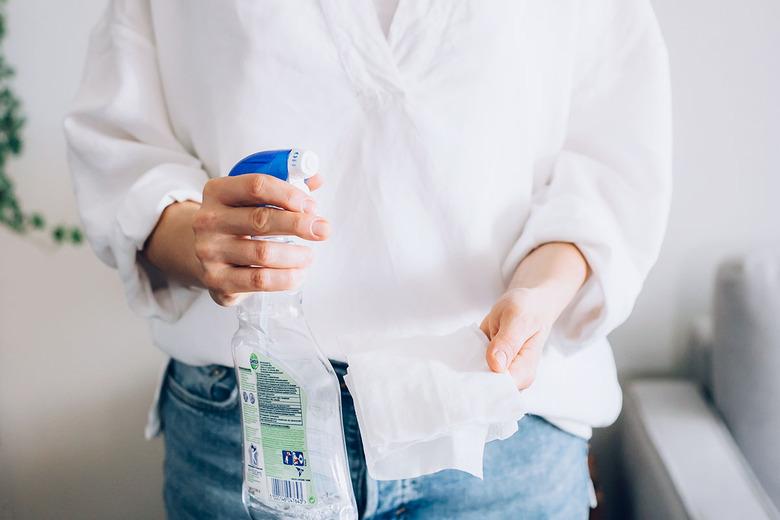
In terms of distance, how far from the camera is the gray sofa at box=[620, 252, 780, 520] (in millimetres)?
845

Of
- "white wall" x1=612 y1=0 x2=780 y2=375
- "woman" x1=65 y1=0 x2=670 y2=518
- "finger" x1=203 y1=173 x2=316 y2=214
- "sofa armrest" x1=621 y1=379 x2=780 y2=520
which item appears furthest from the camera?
"white wall" x1=612 y1=0 x2=780 y2=375

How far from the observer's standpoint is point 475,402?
0.44 m

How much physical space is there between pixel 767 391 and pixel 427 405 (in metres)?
0.71

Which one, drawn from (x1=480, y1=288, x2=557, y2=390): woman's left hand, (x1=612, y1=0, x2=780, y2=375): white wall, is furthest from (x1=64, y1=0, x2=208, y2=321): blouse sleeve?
(x1=612, y1=0, x2=780, y2=375): white wall

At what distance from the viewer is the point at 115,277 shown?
1.20m

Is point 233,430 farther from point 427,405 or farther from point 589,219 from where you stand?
point 589,219

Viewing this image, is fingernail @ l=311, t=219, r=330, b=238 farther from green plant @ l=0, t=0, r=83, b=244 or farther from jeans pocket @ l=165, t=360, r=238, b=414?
green plant @ l=0, t=0, r=83, b=244

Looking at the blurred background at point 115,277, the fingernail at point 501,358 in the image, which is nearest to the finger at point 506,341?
the fingernail at point 501,358

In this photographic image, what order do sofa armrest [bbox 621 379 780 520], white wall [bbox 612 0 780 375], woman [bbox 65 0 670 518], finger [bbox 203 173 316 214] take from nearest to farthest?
finger [bbox 203 173 316 214]
woman [bbox 65 0 670 518]
sofa armrest [bbox 621 379 780 520]
white wall [bbox 612 0 780 375]

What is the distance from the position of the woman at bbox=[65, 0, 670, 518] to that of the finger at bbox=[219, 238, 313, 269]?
0.28 feet

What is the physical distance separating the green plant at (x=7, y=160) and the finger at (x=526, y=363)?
0.96 metres

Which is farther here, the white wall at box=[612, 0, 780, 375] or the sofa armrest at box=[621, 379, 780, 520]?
the white wall at box=[612, 0, 780, 375]

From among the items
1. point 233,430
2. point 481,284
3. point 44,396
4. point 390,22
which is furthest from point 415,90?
point 44,396

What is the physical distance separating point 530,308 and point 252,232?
210 mm
